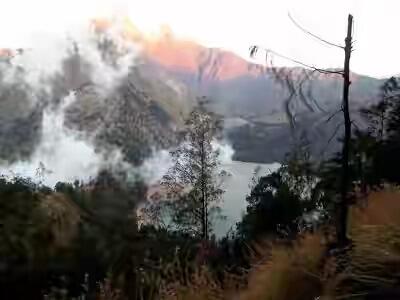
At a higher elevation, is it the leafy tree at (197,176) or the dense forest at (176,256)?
the leafy tree at (197,176)

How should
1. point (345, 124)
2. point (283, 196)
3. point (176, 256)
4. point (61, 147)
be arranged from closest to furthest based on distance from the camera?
point (345, 124) → point (176, 256) → point (283, 196) → point (61, 147)

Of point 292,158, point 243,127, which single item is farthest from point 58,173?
point 292,158

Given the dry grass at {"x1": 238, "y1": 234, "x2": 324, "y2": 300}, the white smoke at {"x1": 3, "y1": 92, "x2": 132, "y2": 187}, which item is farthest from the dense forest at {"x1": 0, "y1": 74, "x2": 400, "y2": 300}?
the white smoke at {"x1": 3, "y1": 92, "x2": 132, "y2": 187}

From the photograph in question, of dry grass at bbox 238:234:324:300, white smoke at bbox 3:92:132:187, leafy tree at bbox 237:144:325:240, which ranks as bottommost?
dry grass at bbox 238:234:324:300

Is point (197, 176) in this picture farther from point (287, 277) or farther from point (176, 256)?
point (287, 277)

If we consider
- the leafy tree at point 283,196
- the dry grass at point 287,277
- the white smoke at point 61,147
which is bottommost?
the dry grass at point 287,277

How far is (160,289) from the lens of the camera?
3457mm

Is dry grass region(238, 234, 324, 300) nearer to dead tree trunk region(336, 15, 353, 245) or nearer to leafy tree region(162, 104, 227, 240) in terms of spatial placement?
dead tree trunk region(336, 15, 353, 245)

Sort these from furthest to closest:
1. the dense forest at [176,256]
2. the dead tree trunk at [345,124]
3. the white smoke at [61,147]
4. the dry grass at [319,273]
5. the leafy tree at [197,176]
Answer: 1. the white smoke at [61,147]
2. the leafy tree at [197,176]
3. the dead tree trunk at [345,124]
4. the dense forest at [176,256]
5. the dry grass at [319,273]

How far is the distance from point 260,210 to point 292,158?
29.8 ft

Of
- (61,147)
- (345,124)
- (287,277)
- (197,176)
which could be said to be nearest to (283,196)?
(197,176)

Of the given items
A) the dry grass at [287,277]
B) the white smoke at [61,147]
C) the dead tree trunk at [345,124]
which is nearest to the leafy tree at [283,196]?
the dead tree trunk at [345,124]

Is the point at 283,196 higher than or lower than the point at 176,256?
higher

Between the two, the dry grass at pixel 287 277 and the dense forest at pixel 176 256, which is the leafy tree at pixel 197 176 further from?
the dry grass at pixel 287 277
